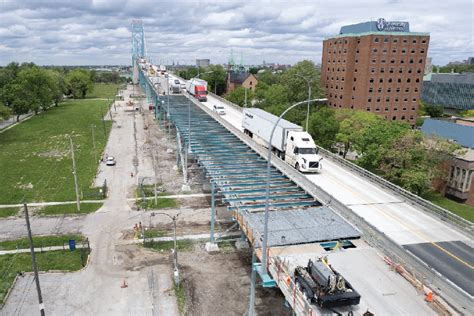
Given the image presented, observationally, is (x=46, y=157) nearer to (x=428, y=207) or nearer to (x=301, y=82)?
(x=301, y=82)

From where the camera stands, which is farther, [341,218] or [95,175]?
[95,175]

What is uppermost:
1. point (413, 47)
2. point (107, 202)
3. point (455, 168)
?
point (413, 47)

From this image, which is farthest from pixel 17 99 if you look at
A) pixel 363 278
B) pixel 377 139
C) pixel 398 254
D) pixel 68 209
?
pixel 398 254

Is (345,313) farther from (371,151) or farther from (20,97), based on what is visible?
(20,97)

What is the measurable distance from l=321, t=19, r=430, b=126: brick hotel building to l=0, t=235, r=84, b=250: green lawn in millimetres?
70523

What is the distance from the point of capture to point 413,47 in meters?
82.7

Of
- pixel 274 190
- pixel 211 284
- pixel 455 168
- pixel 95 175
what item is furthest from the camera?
pixel 95 175

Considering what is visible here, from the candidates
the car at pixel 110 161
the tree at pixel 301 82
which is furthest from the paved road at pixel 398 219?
the tree at pixel 301 82

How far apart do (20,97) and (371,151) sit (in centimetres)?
9269

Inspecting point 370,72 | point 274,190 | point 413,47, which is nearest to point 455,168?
point 274,190

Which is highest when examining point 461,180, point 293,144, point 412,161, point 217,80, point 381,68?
point 381,68

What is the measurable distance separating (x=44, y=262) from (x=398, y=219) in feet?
86.4

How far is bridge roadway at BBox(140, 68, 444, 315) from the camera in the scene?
50.7ft

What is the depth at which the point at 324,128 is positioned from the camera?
5241 centimetres
